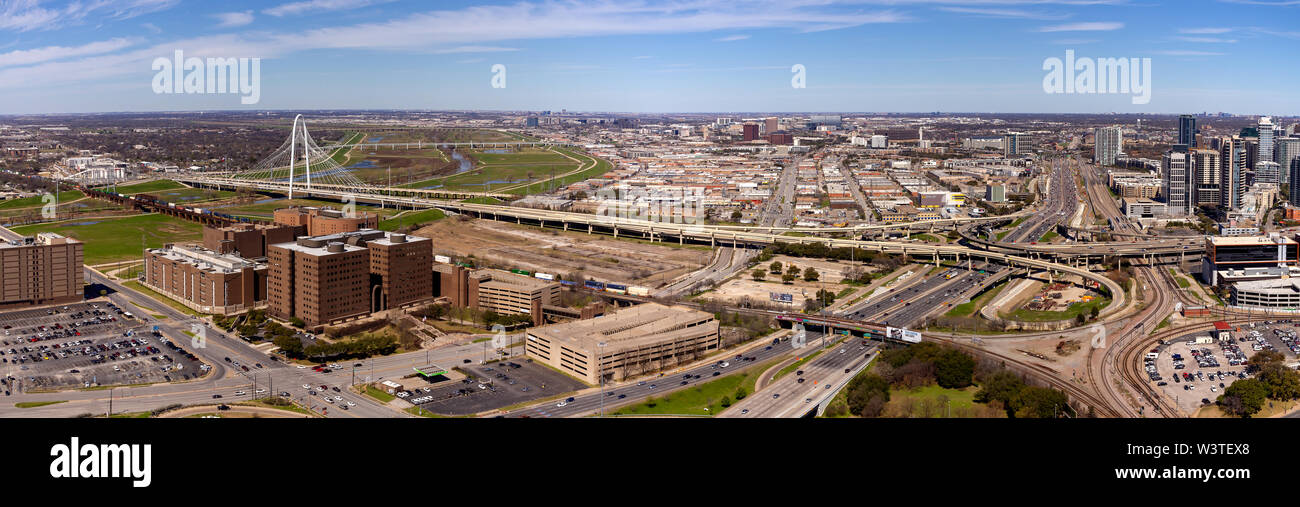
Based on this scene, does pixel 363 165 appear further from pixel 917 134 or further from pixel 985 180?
pixel 917 134

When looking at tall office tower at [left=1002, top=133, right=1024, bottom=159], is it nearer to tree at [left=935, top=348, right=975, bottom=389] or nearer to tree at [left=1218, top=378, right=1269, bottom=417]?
tree at [left=935, top=348, right=975, bottom=389]

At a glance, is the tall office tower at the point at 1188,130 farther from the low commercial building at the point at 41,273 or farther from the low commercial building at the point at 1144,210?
the low commercial building at the point at 41,273

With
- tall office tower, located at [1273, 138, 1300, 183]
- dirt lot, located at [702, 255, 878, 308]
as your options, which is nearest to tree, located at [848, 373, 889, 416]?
dirt lot, located at [702, 255, 878, 308]

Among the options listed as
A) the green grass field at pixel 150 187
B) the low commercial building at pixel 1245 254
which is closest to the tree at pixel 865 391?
the low commercial building at pixel 1245 254

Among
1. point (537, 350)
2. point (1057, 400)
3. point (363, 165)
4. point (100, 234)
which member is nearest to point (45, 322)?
point (537, 350)

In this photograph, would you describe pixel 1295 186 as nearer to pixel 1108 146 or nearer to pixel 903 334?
pixel 1108 146
